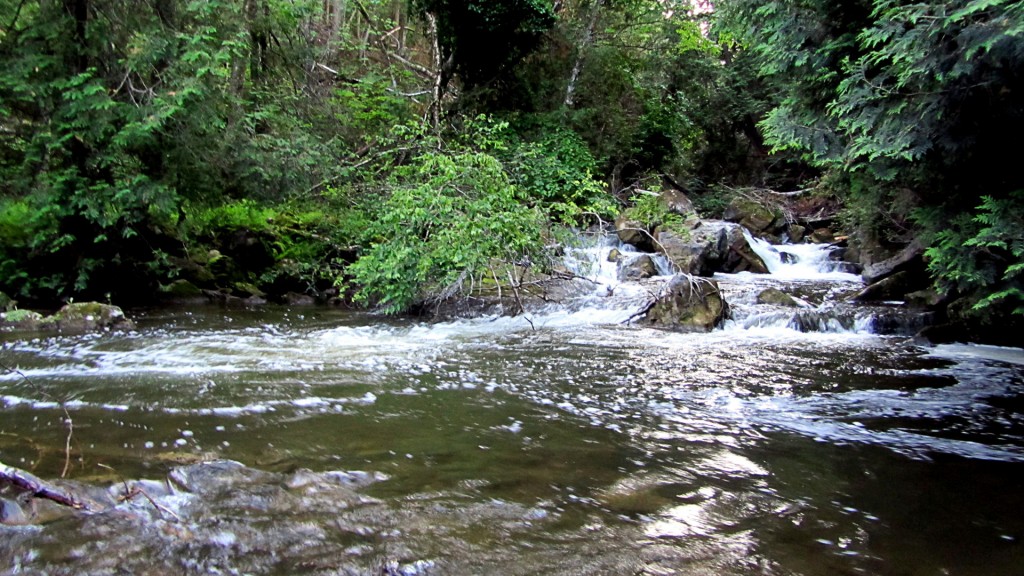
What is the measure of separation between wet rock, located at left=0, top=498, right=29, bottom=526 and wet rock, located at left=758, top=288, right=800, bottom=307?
37.4 feet

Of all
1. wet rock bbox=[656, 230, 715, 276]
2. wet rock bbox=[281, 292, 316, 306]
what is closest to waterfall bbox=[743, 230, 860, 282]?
wet rock bbox=[656, 230, 715, 276]

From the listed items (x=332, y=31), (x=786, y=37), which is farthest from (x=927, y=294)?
(x=332, y=31)

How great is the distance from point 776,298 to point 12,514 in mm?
11623

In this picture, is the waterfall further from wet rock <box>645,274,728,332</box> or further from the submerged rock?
the submerged rock

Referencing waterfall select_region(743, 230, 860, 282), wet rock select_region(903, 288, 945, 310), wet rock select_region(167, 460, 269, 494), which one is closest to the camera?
wet rock select_region(167, 460, 269, 494)

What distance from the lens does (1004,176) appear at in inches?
229

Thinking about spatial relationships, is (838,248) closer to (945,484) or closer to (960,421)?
(960,421)

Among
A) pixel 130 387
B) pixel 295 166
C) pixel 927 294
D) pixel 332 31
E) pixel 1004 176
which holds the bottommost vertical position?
pixel 130 387

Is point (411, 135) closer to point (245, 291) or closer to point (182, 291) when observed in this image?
point (245, 291)

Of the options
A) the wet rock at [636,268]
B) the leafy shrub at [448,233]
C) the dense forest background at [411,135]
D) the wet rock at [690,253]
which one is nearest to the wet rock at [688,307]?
the dense forest background at [411,135]

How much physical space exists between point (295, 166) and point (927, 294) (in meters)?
11.8

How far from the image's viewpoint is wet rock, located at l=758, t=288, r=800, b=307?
11820 millimetres

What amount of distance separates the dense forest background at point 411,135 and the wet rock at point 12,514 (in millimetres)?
6292

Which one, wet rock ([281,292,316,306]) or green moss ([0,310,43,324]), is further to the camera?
wet rock ([281,292,316,306])
